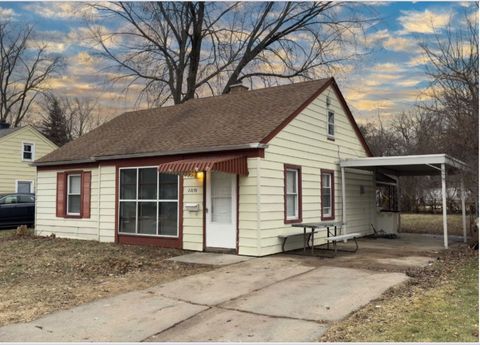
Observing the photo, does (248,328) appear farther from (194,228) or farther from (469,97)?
(469,97)

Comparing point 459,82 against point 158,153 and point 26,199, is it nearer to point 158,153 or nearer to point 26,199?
point 158,153

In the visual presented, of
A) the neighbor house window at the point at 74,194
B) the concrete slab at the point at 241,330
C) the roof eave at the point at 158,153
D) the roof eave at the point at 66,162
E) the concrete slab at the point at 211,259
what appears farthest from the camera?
the neighbor house window at the point at 74,194

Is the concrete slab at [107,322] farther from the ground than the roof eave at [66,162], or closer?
closer

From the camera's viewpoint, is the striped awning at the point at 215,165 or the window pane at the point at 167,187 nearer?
the striped awning at the point at 215,165

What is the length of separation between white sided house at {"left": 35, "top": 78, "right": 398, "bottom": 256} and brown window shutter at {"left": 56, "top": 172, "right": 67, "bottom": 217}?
38mm

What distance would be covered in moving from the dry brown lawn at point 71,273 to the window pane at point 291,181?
341cm

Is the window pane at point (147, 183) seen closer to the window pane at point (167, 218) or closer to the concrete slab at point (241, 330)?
the window pane at point (167, 218)

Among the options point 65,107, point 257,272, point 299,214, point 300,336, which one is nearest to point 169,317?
point 300,336

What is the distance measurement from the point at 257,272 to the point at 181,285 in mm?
1687

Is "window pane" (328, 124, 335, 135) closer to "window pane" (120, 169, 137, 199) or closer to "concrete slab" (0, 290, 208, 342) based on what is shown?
"window pane" (120, 169, 137, 199)

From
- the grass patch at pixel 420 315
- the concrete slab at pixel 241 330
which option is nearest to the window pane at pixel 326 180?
the grass patch at pixel 420 315

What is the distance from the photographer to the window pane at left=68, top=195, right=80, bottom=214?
48.3 ft

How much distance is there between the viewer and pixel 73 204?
584 inches

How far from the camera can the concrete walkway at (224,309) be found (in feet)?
16.7
